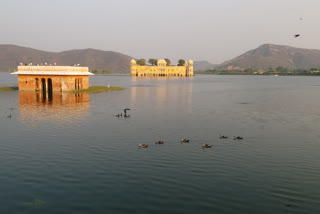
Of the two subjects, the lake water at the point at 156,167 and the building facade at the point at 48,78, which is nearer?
the lake water at the point at 156,167

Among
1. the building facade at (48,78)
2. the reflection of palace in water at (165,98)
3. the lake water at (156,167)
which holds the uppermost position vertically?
the building facade at (48,78)

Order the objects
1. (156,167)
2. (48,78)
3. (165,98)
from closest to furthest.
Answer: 1. (156,167)
2. (165,98)
3. (48,78)

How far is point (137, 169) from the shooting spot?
19.2 m

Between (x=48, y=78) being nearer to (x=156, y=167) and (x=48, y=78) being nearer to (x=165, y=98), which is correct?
(x=165, y=98)

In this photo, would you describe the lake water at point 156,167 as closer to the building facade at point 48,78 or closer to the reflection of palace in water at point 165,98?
the reflection of palace in water at point 165,98

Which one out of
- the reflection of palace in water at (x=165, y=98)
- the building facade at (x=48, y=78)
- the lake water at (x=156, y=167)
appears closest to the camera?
the lake water at (x=156, y=167)

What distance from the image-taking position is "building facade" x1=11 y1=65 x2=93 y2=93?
229 feet

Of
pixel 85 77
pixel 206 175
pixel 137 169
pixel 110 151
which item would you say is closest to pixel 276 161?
pixel 206 175

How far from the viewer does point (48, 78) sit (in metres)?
73.2

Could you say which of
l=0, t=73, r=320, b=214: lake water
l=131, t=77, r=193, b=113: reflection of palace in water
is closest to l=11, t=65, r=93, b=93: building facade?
l=131, t=77, r=193, b=113: reflection of palace in water

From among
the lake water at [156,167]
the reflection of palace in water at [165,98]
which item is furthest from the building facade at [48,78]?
the lake water at [156,167]

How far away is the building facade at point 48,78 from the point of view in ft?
229

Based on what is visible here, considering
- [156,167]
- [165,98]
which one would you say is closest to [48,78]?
[165,98]

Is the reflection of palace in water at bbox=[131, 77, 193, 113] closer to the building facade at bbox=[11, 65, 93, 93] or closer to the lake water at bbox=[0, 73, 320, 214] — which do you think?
the building facade at bbox=[11, 65, 93, 93]
